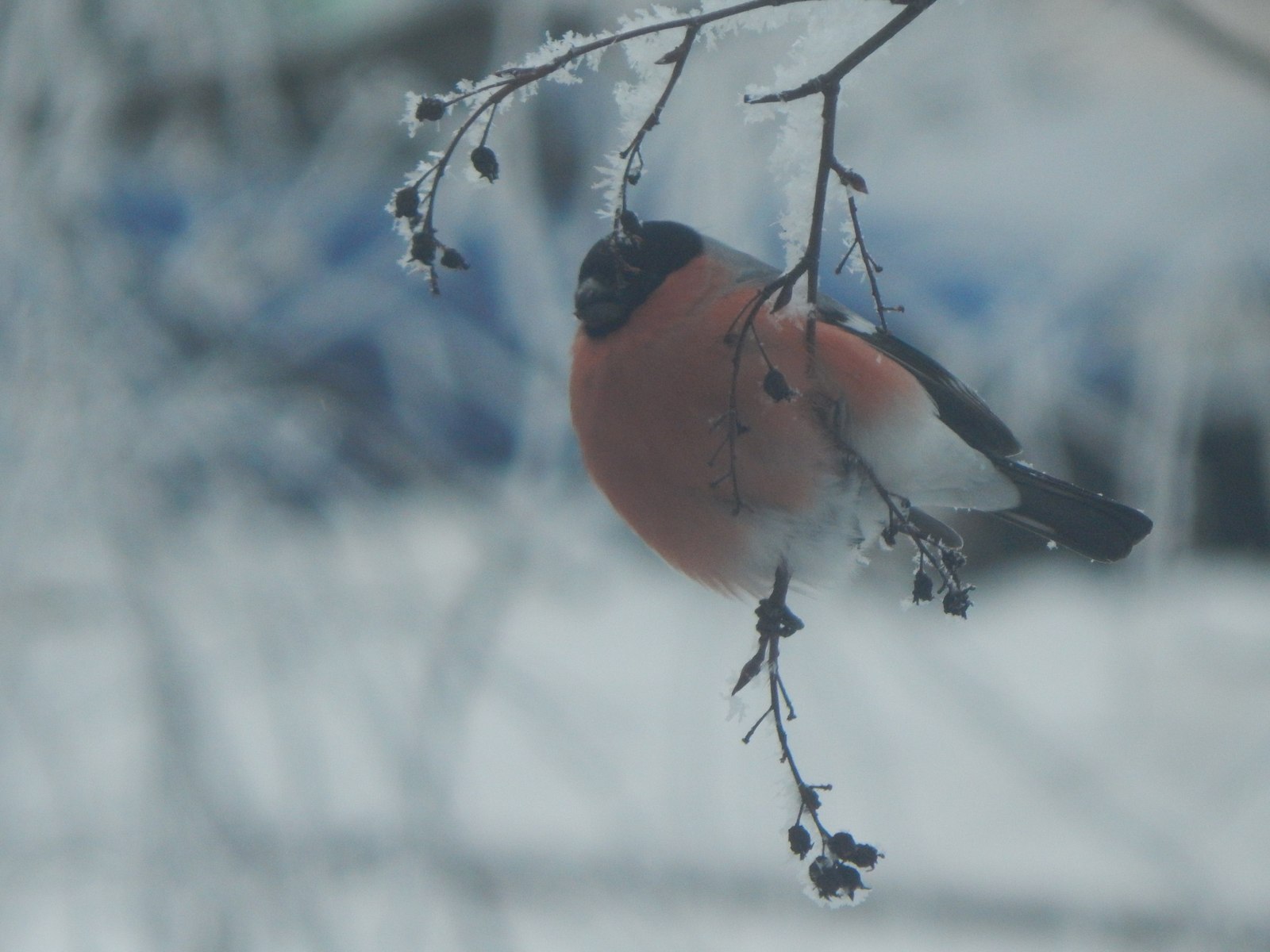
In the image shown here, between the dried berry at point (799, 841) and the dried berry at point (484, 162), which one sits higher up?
the dried berry at point (484, 162)

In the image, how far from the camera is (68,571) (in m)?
1.88

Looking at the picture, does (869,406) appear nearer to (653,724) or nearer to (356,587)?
(356,587)

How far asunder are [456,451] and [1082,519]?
1.48m

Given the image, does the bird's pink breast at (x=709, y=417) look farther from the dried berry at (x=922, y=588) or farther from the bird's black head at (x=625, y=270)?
the dried berry at (x=922, y=588)

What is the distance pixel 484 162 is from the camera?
54 centimetres

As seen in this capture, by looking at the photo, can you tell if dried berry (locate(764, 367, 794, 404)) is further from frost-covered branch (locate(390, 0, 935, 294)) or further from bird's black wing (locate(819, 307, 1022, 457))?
bird's black wing (locate(819, 307, 1022, 457))

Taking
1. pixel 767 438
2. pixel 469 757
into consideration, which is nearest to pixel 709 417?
pixel 767 438

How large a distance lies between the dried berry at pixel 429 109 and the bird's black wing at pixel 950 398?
294 millimetres

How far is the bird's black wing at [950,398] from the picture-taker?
77 cm

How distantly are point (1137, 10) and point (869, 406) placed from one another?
1.03 meters

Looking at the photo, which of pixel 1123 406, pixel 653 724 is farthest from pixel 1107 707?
pixel 653 724

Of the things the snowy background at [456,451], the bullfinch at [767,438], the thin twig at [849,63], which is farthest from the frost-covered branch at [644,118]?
the snowy background at [456,451]

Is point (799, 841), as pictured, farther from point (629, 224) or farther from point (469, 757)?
point (469, 757)

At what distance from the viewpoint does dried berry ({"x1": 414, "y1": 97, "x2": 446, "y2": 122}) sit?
538 millimetres
